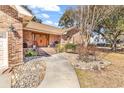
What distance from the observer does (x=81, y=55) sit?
489 centimetres

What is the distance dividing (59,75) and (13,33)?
1.40 metres

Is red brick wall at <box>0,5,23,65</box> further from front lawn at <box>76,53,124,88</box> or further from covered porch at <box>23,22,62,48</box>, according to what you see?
front lawn at <box>76,53,124,88</box>

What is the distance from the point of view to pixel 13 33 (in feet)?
15.6

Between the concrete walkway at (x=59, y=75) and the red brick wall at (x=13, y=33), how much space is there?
2.32 feet

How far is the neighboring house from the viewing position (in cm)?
470

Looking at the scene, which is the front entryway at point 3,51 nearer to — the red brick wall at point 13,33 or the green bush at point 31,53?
the red brick wall at point 13,33

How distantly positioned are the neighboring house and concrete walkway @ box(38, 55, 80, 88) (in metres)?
0.45

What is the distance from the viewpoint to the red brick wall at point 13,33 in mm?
4645

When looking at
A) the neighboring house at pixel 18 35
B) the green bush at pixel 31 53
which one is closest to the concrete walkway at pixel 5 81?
the neighboring house at pixel 18 35

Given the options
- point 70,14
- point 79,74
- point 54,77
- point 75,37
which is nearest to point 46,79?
point 54,77

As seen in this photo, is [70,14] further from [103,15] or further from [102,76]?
[102,76]

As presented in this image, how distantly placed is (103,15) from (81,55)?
103 cm

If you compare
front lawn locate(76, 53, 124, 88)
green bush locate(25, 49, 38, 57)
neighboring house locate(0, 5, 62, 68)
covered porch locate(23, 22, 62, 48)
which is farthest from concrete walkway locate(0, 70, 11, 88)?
front lawn locate(76, 53, 124, 88)

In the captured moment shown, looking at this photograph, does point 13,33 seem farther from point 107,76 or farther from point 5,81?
point 107,76
